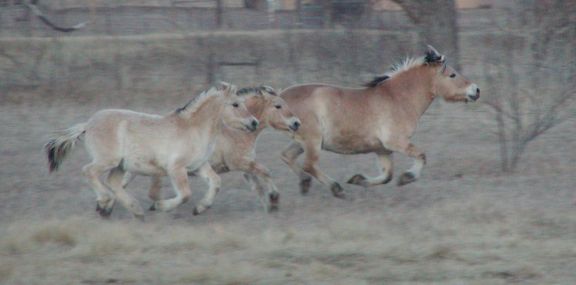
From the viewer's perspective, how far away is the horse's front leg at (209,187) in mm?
9648

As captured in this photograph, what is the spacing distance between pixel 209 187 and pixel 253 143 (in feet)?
2.78

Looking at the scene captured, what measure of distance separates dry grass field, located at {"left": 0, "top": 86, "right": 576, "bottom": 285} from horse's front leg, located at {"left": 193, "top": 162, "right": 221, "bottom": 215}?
157 mm

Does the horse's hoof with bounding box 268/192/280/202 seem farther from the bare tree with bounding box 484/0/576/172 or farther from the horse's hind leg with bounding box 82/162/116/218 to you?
the bare tree with bounding box 484/0/576/172

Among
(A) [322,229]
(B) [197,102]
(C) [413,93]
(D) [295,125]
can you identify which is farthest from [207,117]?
(C) [413,93]

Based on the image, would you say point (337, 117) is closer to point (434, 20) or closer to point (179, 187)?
point (179, 187)

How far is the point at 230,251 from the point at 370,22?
10628 mm

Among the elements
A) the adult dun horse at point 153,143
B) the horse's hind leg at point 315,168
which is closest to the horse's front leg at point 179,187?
the adult dun horse at point 153,143

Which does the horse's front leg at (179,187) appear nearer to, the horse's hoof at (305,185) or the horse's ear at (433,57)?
the horse's hoof at (305,185)

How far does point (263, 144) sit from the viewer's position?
13.9m

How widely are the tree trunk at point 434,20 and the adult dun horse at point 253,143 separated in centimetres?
712

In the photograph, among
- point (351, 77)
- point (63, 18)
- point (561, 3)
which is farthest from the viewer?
point (63, 18)

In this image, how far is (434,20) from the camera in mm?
17375

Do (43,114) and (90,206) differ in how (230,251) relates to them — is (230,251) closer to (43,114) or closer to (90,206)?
(90,206)

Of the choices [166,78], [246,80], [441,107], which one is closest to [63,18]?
[166,78]
